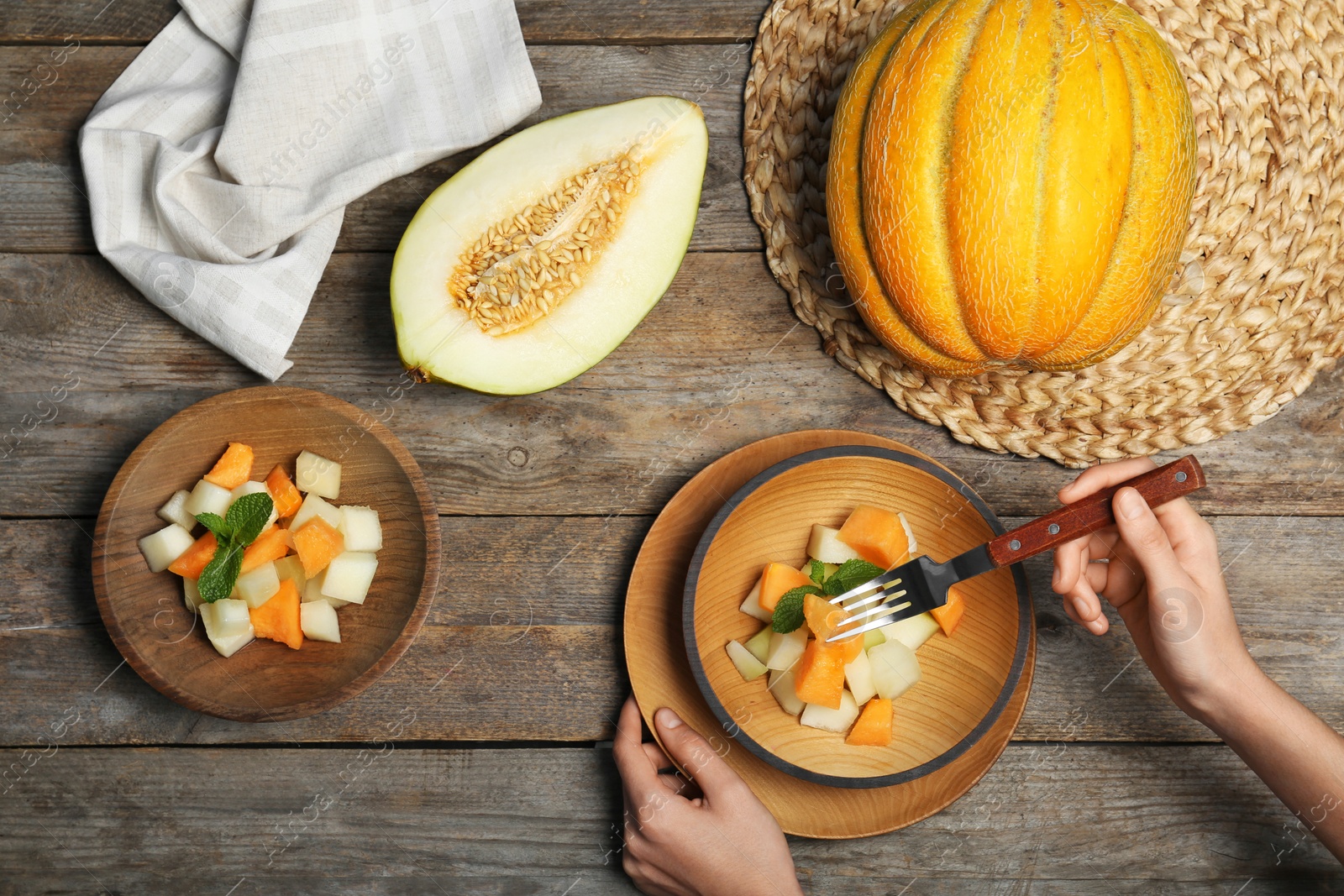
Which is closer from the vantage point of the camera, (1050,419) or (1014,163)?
(1014,163)

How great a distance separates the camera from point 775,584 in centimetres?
94

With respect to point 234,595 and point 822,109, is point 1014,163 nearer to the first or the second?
point 822,109

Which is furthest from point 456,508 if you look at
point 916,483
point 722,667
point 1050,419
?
point 1050,419

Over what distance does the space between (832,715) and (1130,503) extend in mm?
382

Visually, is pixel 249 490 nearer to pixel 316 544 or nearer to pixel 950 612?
pixel 316 544

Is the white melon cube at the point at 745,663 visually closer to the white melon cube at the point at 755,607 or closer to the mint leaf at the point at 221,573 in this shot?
the white melon cube at the point at 755,607

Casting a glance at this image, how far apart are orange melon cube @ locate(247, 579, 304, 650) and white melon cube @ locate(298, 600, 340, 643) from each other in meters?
0.01

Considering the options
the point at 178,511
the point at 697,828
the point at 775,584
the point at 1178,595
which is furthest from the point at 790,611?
the point at 178,511

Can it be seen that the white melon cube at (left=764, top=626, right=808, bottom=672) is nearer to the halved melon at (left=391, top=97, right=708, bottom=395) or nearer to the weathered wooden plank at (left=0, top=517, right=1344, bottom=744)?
the weathered wooden plank at (left=0, top=517, right=1344, bottom=744)

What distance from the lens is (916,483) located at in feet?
3.09

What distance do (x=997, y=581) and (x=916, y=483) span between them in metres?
0.14

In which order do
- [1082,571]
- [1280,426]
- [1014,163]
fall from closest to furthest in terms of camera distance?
[1014,163] → [1082,571] → [1280,426]

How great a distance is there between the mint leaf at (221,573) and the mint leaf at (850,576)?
2.06 feet

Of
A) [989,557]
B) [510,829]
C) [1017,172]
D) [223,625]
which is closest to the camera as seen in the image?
[1017,172]
